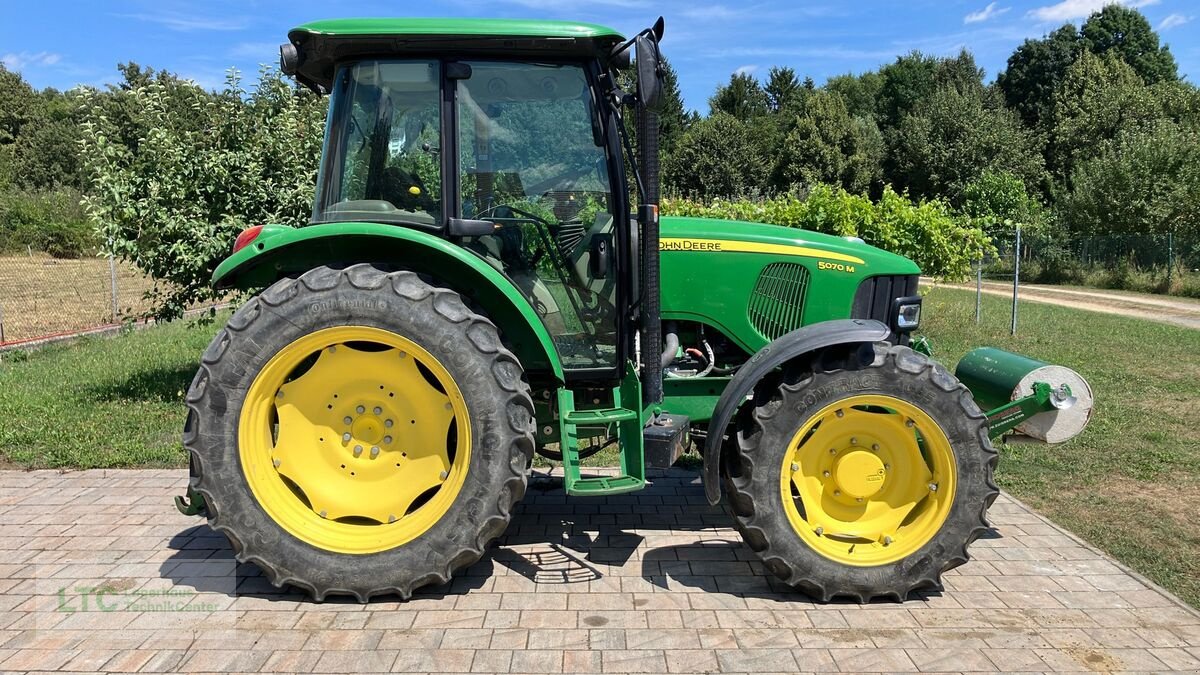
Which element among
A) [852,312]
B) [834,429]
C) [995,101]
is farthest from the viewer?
[995,101]

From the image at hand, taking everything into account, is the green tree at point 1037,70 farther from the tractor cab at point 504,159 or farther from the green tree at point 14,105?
the green tree at point 14,105

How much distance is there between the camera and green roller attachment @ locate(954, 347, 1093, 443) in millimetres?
4102

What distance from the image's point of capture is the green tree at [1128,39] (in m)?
47.1

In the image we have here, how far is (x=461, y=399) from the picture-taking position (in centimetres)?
358

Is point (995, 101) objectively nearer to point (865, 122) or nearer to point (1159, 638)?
point (865, 122)

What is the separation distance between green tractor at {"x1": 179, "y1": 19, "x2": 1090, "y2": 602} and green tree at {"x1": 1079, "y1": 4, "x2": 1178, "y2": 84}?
5427cm

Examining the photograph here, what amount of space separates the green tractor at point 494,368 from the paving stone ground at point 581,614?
9.1 inches

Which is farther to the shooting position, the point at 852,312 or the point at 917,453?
the point at 852,312

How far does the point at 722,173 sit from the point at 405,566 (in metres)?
33.8

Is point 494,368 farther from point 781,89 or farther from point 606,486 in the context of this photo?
point 781,89

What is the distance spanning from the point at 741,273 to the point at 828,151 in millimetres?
37303

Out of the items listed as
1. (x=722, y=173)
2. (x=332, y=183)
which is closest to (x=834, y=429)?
→ (x=332, y=183)

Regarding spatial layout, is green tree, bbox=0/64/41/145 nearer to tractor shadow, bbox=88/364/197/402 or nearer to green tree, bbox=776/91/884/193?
green tree, bbox=776/91/884/193

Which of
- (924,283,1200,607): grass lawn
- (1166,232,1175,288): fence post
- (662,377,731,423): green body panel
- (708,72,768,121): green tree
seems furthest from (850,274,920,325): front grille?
(708,72,768,121): green tree
